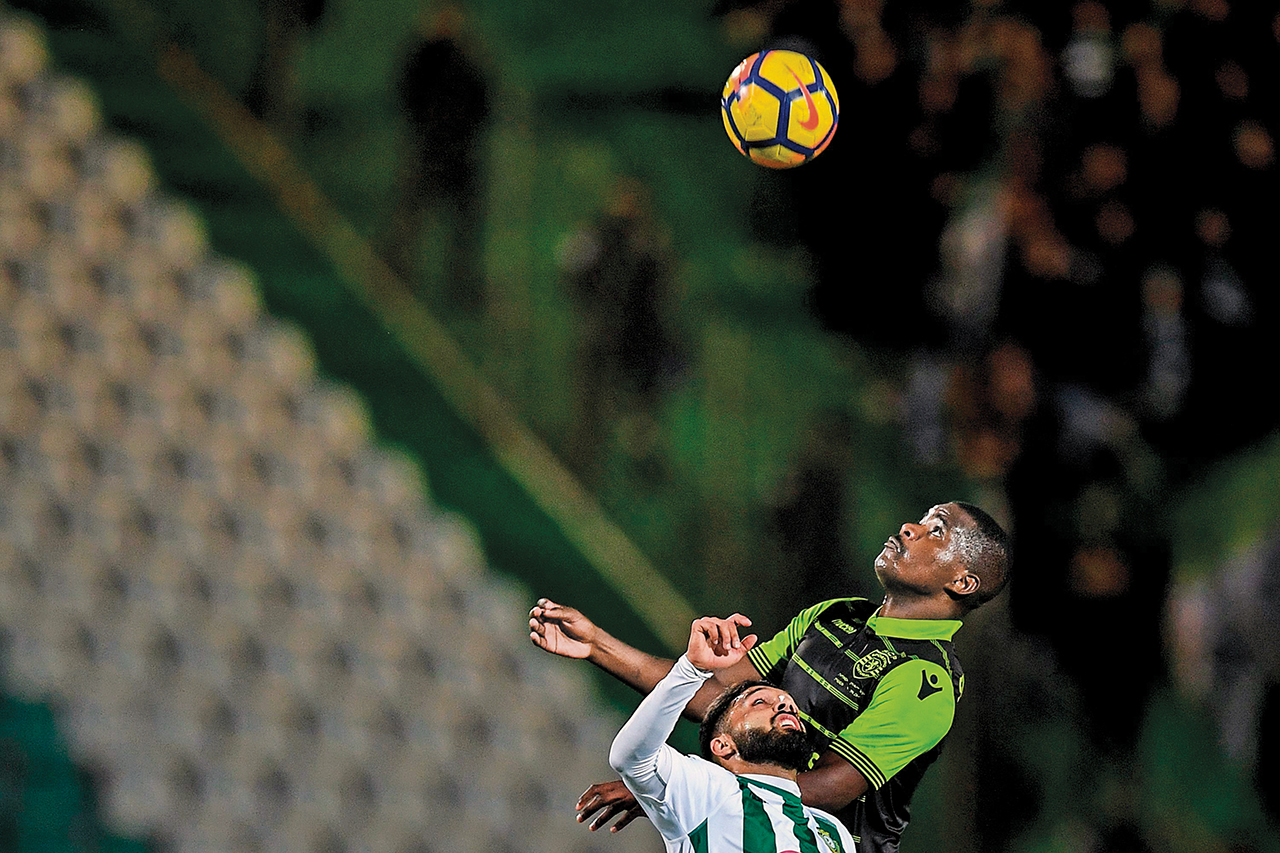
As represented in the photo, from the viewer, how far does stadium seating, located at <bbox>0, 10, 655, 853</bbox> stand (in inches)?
276

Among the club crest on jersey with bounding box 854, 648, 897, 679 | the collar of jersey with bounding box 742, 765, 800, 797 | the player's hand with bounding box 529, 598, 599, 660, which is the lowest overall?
the collar of jersey with bounding box 742, 765, 800, 797

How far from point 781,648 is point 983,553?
489 mm

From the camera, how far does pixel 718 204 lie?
7.85m

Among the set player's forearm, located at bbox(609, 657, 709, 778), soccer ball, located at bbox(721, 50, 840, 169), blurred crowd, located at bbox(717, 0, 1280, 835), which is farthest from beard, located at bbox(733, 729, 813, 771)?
blurred crowd, located at bbox(717, 0, 1280, 835)

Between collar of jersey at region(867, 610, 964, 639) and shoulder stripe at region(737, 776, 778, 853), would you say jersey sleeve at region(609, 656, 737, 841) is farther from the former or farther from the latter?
collar of jersey at region(867, 610, 964, 639)

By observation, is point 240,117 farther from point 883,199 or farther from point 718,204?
point 883,199

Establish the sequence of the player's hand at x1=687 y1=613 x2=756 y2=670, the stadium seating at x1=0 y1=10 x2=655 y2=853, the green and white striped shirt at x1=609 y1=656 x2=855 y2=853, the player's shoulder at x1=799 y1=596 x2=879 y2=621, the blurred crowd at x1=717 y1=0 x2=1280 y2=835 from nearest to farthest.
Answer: the player's hand at x1=687 y1=613 x2=756 y2=670
the green and white striped shirt at x1=609 y1=656 x2=855 y2=853
the player's shoulder at x1=799 y1=596 x2=879 y2=621
the stadium seating at x1=0 y1=10 x2=655 y2=853
the blurred crowd at x1=717 y1=0 x2=1280 y2=835

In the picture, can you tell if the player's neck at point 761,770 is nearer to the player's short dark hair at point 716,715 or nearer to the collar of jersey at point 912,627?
the player's short dark hair at point 716,715

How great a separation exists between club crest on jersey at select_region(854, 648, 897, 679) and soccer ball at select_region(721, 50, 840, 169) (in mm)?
1236

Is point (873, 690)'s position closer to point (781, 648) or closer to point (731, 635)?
point (781, 648)

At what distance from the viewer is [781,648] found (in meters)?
3.32

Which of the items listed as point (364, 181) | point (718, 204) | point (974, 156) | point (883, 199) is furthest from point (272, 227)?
point (974, 156)

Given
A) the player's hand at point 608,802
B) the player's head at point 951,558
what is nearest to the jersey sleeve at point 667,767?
the player's hand at point 608,802

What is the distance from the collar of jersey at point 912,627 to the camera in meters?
3.12
